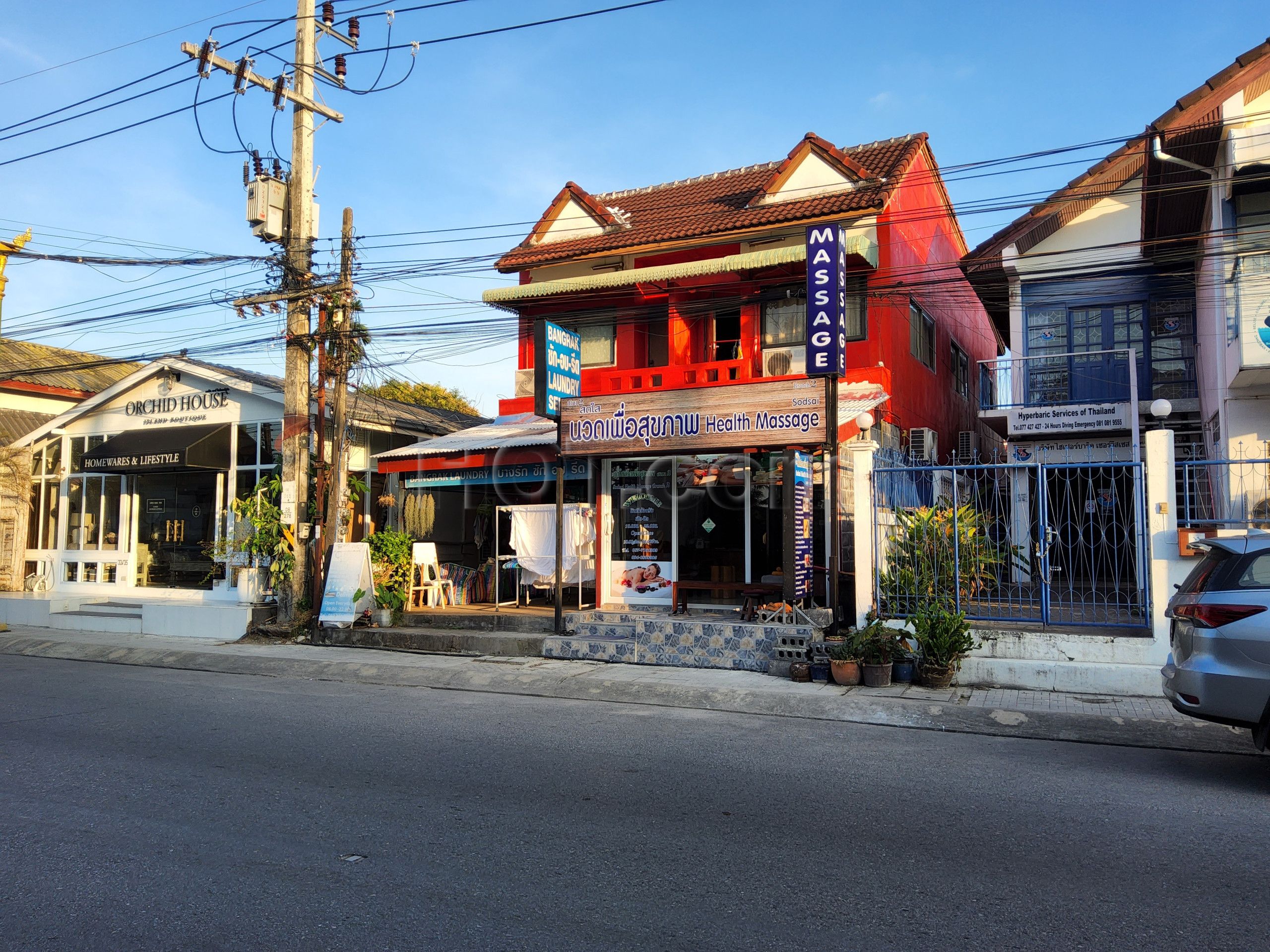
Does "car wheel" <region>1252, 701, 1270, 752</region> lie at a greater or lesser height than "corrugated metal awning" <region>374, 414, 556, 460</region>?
lesser

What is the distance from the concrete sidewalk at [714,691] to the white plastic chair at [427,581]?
1807mm

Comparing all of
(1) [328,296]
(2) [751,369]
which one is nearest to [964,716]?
(2) [751,369]

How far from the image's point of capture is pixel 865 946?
3.79 metres

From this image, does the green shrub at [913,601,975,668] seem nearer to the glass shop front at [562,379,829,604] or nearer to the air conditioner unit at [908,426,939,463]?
the glass shop front at [562,379,829,604]

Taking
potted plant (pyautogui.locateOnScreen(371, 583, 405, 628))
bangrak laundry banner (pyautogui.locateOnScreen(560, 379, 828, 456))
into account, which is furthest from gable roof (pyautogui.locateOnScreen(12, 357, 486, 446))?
bangrak laundry banner (pyautogui.locateOnScreen(560, 379, 828, 456))

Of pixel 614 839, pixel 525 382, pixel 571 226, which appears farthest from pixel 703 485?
pixel 614 839

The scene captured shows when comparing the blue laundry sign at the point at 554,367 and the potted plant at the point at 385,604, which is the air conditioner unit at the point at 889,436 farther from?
the potted plant at the point at 385,604

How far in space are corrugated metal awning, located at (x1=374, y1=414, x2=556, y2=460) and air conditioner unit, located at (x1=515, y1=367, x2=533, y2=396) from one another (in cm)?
57

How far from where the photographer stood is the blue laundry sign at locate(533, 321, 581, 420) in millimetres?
13836

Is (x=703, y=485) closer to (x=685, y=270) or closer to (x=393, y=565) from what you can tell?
(x=685, y=270)

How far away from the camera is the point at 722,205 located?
59.1 feet

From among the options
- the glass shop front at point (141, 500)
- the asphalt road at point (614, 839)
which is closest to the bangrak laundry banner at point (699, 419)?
the asphalt road at point (614, 839)

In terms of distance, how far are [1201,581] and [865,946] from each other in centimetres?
458

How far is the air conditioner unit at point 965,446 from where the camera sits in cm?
2022
